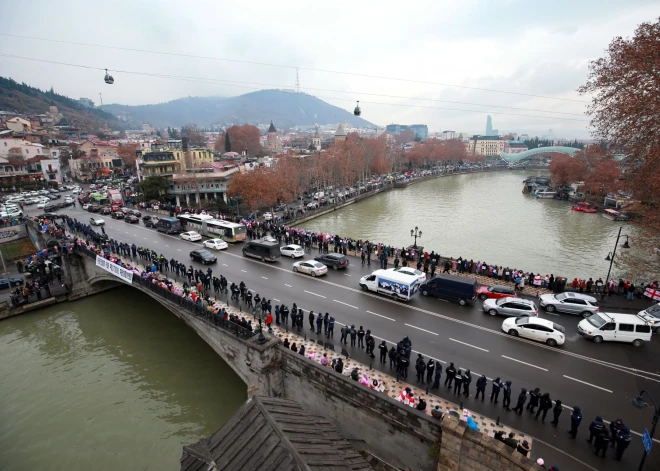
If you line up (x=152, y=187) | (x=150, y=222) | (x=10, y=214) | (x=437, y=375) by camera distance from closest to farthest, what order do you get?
(x=437, y=375) < (x=150, y=222) < (x=10, y=214) < (x=152, y=187)

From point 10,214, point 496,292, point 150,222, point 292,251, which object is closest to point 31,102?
point 10,214

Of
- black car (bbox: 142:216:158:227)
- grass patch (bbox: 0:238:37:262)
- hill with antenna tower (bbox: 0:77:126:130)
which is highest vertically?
hill with antenna tower (bbox: 0:77:126:130)

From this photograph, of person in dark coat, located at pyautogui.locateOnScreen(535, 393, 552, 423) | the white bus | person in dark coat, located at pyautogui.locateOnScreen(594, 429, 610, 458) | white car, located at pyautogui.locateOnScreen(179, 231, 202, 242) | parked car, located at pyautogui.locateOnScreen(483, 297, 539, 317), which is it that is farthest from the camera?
white car, located at pyautogui.locateOnScreen(179, 231, 202, 242)

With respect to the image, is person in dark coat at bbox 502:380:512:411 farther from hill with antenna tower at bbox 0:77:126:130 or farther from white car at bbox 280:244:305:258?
hill with antenna tower at bbox 0:77:126:130

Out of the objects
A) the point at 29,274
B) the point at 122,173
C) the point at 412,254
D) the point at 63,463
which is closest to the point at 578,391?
the point at 412,254

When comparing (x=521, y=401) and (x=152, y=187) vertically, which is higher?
(x=152, y=187)

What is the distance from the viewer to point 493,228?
4066 cm

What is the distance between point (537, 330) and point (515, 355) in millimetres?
1623

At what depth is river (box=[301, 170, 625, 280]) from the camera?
30047mm

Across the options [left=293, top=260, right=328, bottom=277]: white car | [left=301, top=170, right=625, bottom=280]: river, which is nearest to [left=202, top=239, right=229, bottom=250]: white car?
[left=293, top=260, right=328, bottom=277]: white car

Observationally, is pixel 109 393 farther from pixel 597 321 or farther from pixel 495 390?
pixel 597 321

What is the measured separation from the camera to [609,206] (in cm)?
4988

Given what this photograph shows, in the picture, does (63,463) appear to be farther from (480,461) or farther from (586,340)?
(586,340)

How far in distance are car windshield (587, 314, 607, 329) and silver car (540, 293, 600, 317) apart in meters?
1.56
